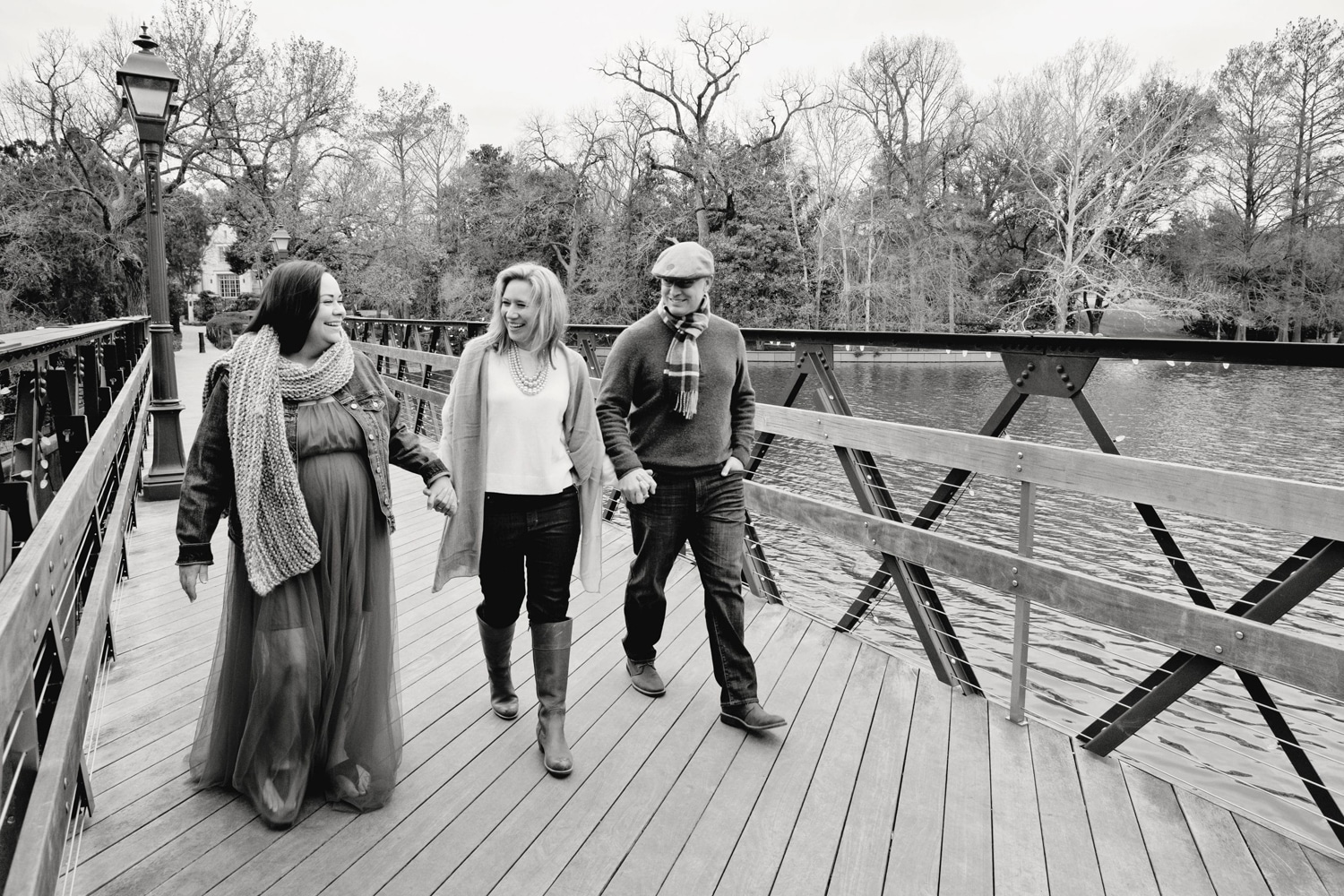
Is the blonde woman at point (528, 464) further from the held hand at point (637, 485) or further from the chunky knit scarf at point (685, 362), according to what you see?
the chunky knit scarf at point (685, 362)

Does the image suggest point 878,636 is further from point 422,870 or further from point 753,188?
point 753,188

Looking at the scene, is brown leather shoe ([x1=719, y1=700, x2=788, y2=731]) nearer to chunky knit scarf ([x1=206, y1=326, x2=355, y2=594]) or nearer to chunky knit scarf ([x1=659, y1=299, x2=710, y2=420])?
chunky knit scarf ([x1=659, y1=299, x2=710, y2=420])

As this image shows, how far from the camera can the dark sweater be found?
2.80 metres

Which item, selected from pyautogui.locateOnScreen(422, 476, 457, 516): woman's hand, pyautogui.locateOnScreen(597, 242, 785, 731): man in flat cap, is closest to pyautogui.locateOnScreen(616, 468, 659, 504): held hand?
pyautogui.locateOnScreen(597, 242, 785, 731): man in flat cap

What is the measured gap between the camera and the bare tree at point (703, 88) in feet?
109

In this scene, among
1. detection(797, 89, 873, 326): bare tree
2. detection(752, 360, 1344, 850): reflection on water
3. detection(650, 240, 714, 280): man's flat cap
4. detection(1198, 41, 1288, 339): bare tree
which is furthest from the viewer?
detection(797, 89, 873, 326): bare tree

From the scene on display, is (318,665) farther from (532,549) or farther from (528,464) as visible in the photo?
(528,464)

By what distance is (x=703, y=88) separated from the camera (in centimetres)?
3400

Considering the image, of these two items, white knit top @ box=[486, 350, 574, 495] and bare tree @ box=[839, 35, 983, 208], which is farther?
bare tree @ box=[839, 35, 983, 208]

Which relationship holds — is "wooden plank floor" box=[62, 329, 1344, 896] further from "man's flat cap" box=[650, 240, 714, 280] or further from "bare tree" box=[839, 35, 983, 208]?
"bare tree" box=[839, 35, 983, 208]

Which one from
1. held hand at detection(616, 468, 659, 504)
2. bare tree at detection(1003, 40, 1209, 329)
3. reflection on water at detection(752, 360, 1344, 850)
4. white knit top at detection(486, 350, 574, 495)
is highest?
bare tree at detection(1003, 40, 1209, 329)

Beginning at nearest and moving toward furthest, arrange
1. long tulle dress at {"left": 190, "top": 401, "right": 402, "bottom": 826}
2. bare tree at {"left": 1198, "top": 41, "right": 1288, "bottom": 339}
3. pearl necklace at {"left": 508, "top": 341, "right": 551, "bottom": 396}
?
long tulle dress at {"left": 190, "top": 401, "right": 402, "bottom": 826} → pearl necklace at {"left": 508, "top": 341, "right": 551, "bottom": 396} → bare tree at {"left": 1198, "top": 41, "right": 1288, "bottom": 339}

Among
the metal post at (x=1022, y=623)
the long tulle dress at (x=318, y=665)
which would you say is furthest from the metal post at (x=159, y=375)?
the metal post at (x=1022, y=623)

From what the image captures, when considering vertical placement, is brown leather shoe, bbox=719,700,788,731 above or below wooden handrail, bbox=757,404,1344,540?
below
